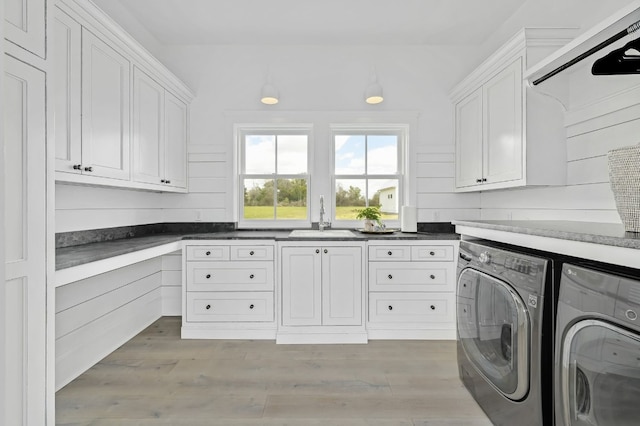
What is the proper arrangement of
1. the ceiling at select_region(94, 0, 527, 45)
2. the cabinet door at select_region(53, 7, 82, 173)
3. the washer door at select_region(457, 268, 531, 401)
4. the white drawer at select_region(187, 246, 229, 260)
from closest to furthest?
the washer door at select_region(457, 268, 531, 401), the cabinet door at select_region(53, 7, 82, 173), the ceiling at select_region(94, 0, 527, 45), the white drawer at select_region(187, 246, 229, 260)

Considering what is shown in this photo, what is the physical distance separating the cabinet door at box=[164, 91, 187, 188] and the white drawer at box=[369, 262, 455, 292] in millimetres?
1991

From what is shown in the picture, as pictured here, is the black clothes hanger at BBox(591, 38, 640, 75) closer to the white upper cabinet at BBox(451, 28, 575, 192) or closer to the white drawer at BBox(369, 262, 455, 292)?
the white upper cabinet at BBox(451, 28, 575, 192)

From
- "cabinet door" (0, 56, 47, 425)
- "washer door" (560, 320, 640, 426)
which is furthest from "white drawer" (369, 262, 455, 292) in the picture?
"cabinet door" (0, 56, 47, 425)

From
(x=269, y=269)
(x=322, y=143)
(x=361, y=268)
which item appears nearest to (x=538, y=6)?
(x=322, y=143)

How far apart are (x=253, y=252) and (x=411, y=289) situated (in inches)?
54.9

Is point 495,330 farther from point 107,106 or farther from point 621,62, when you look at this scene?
point 107,106

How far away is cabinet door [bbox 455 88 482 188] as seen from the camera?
2.95 m

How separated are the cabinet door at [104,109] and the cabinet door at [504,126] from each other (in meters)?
2.78

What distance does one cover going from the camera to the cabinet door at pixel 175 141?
305 centimetres

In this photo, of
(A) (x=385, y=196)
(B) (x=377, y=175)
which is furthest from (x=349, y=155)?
(A) (x=385, y=196)

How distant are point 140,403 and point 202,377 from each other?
39cm

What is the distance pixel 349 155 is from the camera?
11.9 feet

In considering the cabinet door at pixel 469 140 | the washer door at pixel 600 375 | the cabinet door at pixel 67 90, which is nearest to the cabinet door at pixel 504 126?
the cabinet door at pixel 469 140

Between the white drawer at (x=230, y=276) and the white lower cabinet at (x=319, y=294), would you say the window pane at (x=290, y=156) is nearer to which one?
the white lower cabinet at (x=319, y=294)
